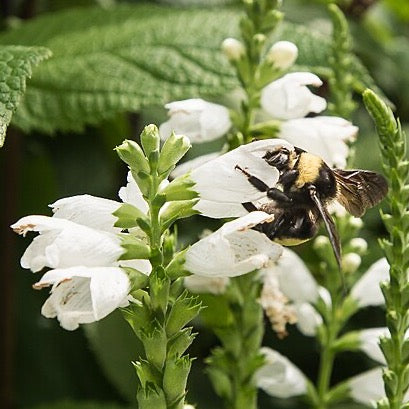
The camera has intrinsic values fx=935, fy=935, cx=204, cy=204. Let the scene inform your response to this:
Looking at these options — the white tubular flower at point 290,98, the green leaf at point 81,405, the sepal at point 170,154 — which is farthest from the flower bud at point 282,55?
the green leaf at point 81,405

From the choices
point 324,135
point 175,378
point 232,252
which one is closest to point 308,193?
point 324,135

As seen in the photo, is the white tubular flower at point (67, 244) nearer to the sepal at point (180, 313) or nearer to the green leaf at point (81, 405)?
the sepal at point (180, 313)

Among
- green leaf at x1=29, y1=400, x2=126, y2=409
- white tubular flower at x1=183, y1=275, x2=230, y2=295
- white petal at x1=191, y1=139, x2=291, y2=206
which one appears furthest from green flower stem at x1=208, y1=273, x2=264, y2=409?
green leaf at x1=29, y1=400, x2=126, y2=409

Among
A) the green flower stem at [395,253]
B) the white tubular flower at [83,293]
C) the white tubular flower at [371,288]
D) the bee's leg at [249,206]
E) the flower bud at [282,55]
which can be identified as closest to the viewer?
the white tubular flower at [83,293]

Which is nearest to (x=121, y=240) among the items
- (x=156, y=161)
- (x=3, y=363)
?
(x=156, y=161)

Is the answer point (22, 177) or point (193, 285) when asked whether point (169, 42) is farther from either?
point (22, 177)

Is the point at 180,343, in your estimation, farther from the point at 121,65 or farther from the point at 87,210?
the point at 121,65
